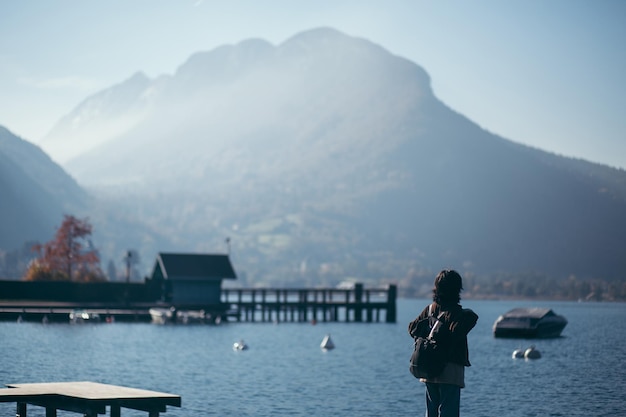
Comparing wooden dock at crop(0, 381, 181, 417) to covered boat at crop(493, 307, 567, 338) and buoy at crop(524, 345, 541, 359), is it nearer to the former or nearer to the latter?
buoy at crop(524, 345, 541, 359)

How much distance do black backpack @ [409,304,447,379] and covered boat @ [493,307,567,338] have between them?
88.8m

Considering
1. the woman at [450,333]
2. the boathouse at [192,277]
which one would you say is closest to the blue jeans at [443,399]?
the woman at [450,333]

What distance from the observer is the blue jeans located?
55.9 feet

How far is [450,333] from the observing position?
16.7m

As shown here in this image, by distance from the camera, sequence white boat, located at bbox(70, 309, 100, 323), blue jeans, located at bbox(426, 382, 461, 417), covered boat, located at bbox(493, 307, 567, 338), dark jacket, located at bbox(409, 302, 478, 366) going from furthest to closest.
Result: covered boat, located at bbox(493, 307, 567, 338)
white boat, located at bbox(70, 309, 100, 323)
blue jeans, located at bbox(426, 382, 461, 417)
dark jacket, located at bbox(409, 302, 478, 366)

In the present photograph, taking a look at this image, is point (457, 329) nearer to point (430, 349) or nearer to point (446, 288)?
point (430, 349)

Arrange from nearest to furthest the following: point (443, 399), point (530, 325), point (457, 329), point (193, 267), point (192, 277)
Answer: point (457, 329) → point (443, 399) → point (530, 325) → point (192, 277) → point (193, 267)

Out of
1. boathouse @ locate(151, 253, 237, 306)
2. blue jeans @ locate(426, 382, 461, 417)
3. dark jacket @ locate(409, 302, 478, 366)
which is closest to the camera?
dark jacket @ locate(409, 302, 478, 366)

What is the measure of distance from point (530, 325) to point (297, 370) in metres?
45.6

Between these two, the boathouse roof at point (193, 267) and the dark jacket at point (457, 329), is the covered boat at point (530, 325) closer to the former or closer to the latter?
the boathouse roof at point (193, 267)

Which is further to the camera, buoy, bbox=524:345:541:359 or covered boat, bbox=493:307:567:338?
covered boat, bbox=493:307:567:338

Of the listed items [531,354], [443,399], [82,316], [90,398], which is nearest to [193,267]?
[82,316]

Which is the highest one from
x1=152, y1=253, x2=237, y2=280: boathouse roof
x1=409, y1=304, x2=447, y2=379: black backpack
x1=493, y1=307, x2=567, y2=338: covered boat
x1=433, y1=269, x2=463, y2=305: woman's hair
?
x1=152, y1=253, x2=237, y2=280: boathouse roof

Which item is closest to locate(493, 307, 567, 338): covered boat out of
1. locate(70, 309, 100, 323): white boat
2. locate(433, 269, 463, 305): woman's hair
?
locate(70, 309, 100, 323): white boat
